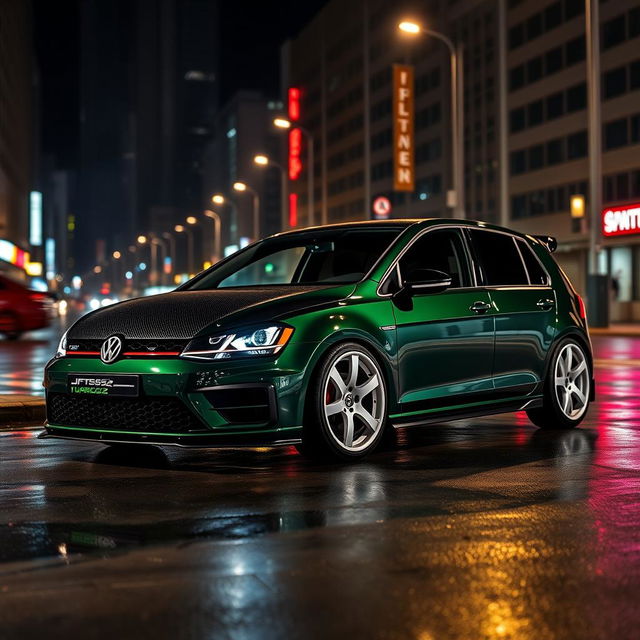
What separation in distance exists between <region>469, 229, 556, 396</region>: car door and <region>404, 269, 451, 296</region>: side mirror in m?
0.77

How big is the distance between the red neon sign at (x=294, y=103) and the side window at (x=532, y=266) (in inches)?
3461

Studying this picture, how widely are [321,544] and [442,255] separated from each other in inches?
169

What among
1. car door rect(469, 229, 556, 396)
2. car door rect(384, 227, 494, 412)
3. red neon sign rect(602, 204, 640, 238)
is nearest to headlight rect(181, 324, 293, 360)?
car door rect(384, 227, 494, 412)

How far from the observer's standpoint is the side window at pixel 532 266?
1001cm

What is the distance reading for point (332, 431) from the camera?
7.90 m

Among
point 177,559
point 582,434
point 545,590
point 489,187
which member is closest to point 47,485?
point 177,559

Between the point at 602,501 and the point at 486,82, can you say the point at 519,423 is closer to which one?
the point at 602,501

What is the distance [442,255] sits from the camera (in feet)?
30.6

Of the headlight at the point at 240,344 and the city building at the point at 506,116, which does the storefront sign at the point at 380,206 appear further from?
the headlight at the point at 240,344

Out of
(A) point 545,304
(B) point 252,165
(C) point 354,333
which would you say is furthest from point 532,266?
(B) point 252,165

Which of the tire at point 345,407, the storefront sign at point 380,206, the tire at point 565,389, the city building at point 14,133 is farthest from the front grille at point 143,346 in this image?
the city building at point 14,133

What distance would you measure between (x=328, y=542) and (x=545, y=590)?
120cm

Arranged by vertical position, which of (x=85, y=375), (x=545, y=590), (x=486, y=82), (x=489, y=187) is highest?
(x=486, y=82)

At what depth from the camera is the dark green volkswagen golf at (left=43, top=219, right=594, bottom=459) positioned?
7.58 metres
